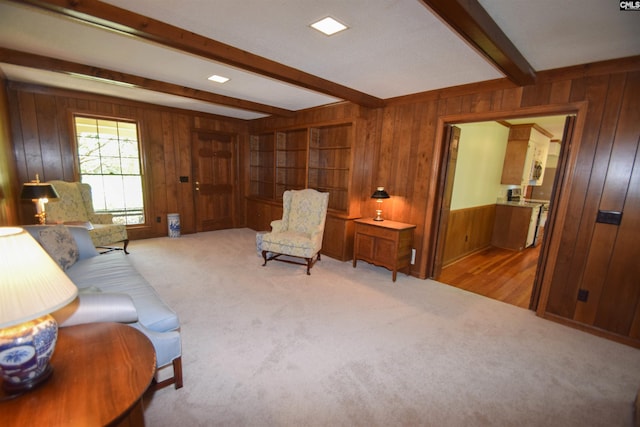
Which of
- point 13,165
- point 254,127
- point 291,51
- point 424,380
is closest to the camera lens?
point 424,380

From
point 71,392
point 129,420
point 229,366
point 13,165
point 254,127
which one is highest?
point 254,127

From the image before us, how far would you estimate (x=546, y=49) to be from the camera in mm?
2207

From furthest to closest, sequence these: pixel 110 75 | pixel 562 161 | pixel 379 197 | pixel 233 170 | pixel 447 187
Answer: pixel 233 170, pixel 379 197, pixel 447 187, pixel 110 75, pixel 562 161

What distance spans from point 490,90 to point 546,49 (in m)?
0.77

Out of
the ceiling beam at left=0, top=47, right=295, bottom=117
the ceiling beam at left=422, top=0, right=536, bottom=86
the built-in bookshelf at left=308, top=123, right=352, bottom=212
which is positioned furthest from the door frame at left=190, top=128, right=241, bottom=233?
the ceiling beam at left=422, top=0, right=536, bottom=86

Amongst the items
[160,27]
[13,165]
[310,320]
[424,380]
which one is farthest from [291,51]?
[13,165]

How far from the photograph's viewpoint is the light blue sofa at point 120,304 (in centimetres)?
135

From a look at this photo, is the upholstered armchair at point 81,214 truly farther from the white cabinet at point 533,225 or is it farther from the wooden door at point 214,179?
the white cabinet at point 533,225

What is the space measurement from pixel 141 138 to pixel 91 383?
4999 mm

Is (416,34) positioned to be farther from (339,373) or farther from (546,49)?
(339,373)

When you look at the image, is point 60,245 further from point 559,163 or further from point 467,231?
point 467,231

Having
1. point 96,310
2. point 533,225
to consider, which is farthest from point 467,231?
point 96,310

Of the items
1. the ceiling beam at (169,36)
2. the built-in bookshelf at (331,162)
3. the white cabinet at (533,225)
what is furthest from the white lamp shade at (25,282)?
the white cabinet at (533,225)

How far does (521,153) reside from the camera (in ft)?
17.0
